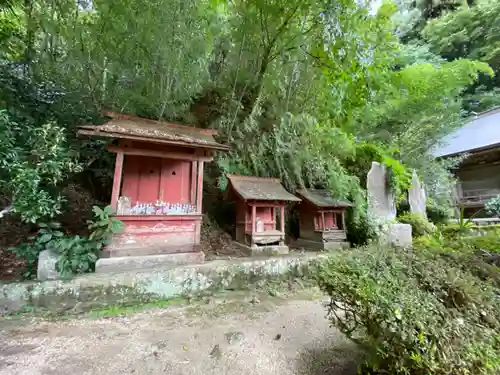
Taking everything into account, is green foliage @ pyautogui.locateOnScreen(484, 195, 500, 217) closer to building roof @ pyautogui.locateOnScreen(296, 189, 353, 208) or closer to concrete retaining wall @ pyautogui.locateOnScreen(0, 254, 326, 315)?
building roof @ pyautogui.locateOnScreen(296, 189, 353, 208)

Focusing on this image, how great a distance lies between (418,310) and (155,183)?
3.61 m

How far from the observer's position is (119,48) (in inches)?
148

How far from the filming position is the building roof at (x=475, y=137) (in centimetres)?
998

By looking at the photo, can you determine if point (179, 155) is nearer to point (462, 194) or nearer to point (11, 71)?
point (11, 71)

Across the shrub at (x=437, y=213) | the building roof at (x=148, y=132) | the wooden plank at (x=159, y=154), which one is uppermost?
the building roof at (x=148, y=132)

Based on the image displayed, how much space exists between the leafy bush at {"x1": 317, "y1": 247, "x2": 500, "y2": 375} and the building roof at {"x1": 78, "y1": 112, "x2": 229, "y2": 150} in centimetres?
261

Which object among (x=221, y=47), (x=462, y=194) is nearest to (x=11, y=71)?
(x=221, y=47)

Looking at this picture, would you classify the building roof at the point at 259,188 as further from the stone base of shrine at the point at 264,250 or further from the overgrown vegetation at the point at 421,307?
the overgrown vegetation at the point at 421,307

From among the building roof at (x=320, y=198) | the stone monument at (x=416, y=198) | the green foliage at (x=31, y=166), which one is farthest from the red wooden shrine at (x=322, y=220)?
the green foliage at (x=31, y=166)

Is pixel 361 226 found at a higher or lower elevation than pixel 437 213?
lower

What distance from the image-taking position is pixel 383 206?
5.72 meters

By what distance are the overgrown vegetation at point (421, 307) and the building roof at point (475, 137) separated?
1047 cm

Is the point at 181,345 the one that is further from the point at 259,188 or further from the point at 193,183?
the point at 259,188

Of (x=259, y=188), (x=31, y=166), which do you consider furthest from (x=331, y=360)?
(x=31, y=166)
